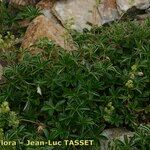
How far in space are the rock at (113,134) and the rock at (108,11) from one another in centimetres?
277

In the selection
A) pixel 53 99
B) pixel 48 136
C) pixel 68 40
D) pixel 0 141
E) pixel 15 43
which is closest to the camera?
pixel 0 141

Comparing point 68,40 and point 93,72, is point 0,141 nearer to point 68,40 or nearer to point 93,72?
point 93,72

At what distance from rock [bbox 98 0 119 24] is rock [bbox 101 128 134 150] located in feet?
9.10

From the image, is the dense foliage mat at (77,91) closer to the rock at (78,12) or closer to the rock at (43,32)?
the rock at (43,32)

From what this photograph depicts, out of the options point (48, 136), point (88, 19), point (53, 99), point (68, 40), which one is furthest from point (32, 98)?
point (88, 19)

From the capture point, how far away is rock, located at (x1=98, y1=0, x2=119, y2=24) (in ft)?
29.1

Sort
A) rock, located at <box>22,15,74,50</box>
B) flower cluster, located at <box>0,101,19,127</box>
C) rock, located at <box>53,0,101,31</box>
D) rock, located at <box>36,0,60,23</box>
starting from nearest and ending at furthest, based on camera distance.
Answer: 1. flower cluster, located at <box>0,101,19,127</box>
2. rock, located at <box>22,15,74,50</box>
3. rock, located at <box>53,0,101,31</box>
4. rock, located at <box>36,0,60,23</box>

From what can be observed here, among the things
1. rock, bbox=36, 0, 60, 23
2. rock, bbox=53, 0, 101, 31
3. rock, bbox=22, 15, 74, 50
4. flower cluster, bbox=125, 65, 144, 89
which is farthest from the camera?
rock, bbox=36, 0, 60, 23

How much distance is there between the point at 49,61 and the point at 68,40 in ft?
2.27

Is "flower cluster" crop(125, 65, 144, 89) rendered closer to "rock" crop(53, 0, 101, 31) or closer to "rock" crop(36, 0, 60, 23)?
"rock" crop(53, 0, 101, 31)

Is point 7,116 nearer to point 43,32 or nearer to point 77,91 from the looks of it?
point 77,91

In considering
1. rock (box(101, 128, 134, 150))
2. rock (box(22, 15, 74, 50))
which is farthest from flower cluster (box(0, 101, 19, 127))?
rock (box(22, 15, 74, 50))

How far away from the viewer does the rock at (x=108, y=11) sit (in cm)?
888

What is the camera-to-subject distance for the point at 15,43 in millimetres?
8391
